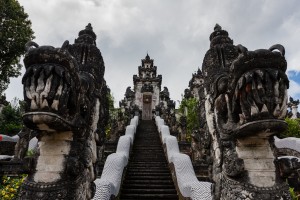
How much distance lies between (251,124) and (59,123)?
7.50 ft

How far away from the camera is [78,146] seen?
3.47 meters

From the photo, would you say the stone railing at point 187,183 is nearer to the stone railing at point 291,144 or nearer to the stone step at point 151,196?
the stone step at point 151,196

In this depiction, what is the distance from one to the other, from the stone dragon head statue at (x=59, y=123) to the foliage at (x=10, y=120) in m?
18.0

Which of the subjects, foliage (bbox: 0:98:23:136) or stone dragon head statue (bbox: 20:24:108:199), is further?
foliage (bbox: 0:98:23:136)

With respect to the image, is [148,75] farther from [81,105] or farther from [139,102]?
[81,105]

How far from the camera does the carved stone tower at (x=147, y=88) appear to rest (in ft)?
90.0

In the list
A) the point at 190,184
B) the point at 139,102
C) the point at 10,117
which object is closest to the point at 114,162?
the point at 190,184

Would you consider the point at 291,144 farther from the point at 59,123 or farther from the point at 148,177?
the point at 59,123

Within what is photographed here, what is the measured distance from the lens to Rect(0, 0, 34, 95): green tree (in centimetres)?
1527

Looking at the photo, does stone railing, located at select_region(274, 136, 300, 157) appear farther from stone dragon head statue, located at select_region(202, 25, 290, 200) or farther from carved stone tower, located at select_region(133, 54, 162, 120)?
carved stone tower, located at select_region(133, 54, 162, 120)

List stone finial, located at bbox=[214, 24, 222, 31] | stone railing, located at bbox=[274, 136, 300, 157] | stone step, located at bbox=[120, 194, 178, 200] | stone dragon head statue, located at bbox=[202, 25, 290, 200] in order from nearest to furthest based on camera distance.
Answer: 1. stone dragon head statue, located at bbox=[202, 25, 290, 200]
2. stone finial, located at bbox=[214, 24, 222, 31]
3. stone step, located at bbox=[120, 194, 178, 200]
4. stone railing, located at bbox=[274, 136, 300, 157]

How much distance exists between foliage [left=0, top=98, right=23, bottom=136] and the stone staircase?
13.3 metres

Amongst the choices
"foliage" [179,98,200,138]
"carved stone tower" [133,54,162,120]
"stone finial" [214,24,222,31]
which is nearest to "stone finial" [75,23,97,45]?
"stone finial" [214,24,222,31]

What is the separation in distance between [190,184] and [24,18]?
16.5 metres
